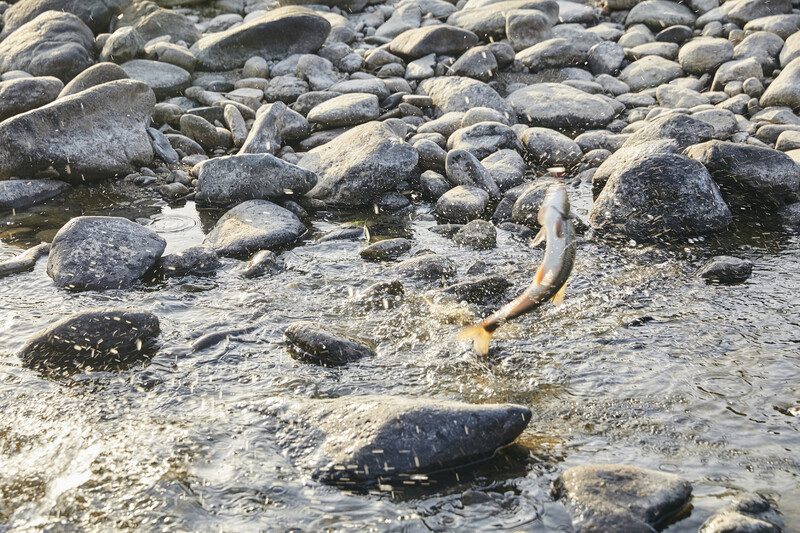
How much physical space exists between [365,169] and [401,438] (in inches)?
185

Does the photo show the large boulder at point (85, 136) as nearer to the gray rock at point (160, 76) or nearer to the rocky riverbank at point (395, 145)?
the rocky riverbank at point (395, 145)

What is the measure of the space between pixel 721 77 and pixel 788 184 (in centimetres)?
423

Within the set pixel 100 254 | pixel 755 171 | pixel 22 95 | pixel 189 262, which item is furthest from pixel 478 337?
pixel 22 95

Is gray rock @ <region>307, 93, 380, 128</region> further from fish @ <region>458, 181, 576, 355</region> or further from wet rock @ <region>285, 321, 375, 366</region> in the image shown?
fish @ <region>458, 181, 576, 355</region>

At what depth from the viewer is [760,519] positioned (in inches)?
121

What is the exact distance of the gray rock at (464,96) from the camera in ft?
33.2

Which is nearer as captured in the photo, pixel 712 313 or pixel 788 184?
pixel 712 313

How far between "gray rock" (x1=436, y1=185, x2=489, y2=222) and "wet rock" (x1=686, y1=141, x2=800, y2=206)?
2.33 m

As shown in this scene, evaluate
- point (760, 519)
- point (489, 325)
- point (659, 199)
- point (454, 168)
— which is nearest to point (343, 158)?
point (454, 168)

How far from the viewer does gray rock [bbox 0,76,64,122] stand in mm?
9125

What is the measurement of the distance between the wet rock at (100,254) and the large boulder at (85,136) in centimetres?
248

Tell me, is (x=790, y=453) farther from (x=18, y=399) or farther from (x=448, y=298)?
(x=18, y=399)

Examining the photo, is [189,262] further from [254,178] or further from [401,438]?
[401,438]

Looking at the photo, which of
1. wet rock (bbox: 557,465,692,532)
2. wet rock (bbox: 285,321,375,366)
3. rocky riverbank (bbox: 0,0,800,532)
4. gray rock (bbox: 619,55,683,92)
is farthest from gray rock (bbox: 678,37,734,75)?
wet rock (bbox: 557,465,692,532)
